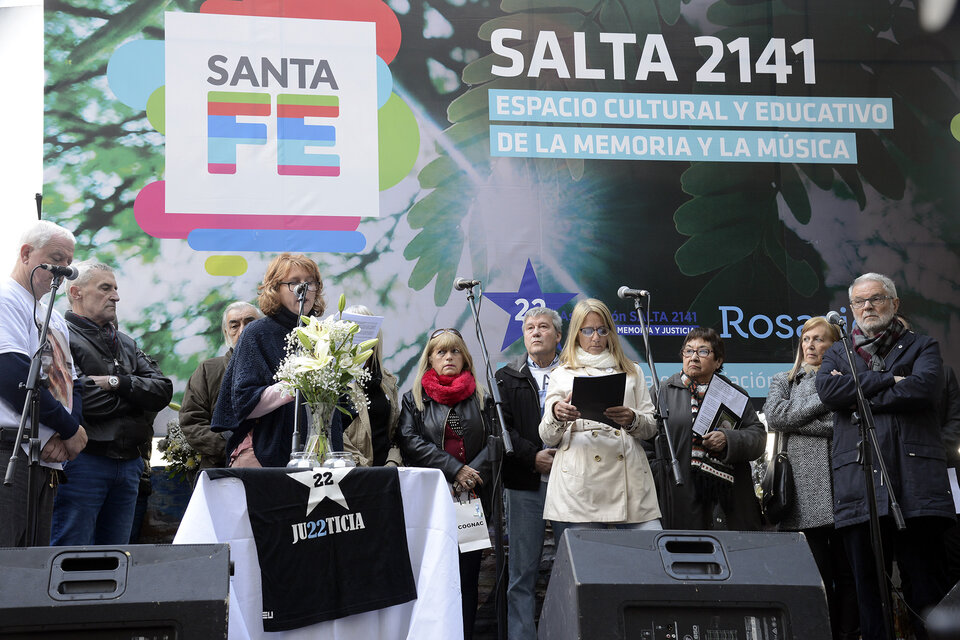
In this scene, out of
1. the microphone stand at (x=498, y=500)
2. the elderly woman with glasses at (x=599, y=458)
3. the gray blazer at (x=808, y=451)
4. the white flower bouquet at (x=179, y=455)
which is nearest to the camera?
the microphone stand at (x=498, y=500)

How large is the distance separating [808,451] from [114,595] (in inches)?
130

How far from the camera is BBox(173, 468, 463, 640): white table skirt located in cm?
264

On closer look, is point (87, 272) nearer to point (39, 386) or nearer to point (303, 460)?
point (39, 386)

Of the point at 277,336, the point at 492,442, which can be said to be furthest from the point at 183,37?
the point at 492,442

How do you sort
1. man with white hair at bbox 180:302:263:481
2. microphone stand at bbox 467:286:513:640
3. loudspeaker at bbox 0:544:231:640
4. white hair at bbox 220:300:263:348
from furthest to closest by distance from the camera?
white hair at bbox 220:300:263:348, man with white hair at bbox 180:302:263:481, microphone stand at bbox 467:286:513:640, loudspeaker at bbox 0:544:231:640

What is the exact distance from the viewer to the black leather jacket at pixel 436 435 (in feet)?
13.9

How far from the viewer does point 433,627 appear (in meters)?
2.73

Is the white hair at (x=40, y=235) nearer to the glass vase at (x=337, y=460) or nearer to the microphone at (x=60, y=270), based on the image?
the microphone at (x=60, y=270)

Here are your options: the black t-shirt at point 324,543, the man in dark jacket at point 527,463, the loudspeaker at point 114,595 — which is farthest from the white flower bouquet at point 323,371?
the man in dark jacket at point 527,463

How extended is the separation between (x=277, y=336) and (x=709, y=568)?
176 cm

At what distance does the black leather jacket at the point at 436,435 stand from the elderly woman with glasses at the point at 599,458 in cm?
37

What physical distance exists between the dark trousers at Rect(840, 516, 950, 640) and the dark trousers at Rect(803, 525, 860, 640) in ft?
0.82

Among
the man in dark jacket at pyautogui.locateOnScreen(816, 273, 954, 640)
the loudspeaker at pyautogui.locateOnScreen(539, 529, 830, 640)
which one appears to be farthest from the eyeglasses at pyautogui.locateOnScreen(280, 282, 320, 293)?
the man in dark jacket at pyautogui.locateOnScreen(816, 273, 954, 640)

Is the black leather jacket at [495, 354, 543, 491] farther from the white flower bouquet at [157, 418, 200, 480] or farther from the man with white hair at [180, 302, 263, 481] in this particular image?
the white flower bouquet at [157, 418, 200, 480]
